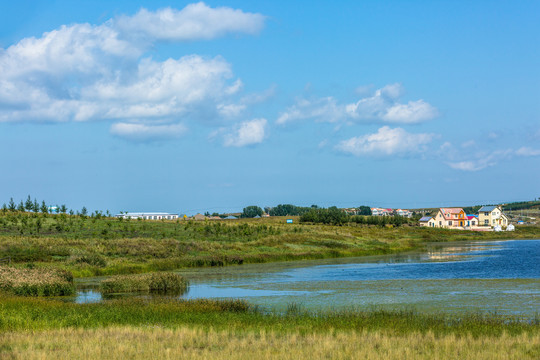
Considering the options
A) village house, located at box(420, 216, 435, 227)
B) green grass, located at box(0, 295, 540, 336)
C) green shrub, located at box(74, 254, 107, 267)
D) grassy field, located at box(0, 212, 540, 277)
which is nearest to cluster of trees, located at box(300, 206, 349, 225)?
village house, located at box(420, 216, 435, 227)

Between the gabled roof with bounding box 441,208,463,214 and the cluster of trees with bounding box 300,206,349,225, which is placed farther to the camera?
the gabled roof with bounding box 441,208,463,214

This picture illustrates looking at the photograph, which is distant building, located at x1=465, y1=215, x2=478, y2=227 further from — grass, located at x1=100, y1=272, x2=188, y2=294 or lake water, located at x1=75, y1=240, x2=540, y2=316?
grass, located at x1=100, y1=272, x2=188, y2=294

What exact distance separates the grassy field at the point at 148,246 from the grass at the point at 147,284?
10.2m

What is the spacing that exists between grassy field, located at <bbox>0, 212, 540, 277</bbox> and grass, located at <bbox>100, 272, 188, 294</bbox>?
10167mm

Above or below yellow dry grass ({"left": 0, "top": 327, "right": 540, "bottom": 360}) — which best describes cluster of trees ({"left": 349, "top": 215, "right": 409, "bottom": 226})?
above

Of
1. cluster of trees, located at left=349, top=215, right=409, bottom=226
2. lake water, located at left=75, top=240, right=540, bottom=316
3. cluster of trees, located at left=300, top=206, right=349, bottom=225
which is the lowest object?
lake water, located at left=75, top=240, right=540, bottom=316

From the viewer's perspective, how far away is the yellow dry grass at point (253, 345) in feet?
51.2

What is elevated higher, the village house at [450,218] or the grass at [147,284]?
the village house at [450,218]

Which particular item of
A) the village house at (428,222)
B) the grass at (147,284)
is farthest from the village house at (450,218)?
the grass at (147,284)

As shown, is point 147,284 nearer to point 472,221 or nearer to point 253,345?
point 253,345

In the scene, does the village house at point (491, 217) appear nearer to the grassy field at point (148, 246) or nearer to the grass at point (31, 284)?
the grassy field at point (148, 246)

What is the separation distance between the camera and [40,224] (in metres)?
70.8

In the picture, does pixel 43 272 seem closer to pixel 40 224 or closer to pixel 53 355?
pixel 53 355

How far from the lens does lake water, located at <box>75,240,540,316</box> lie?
28734mm
